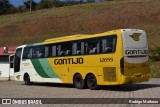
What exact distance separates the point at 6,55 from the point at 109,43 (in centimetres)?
2167

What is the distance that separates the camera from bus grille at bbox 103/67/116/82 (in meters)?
20.4

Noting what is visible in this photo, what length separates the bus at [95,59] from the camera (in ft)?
66.3

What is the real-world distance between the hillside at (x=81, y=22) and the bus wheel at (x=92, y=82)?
41472 millimetres

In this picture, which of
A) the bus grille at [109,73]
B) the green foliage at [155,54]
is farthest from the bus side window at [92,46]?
the green foliage at [155,54]

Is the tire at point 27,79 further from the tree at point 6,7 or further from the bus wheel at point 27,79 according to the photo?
the tree at point 6,7

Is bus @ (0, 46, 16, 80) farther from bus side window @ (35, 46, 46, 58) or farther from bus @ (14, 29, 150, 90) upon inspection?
bus @ (14, 29, 150, 90)

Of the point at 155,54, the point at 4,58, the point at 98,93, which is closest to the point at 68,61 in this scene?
the point at 98,93

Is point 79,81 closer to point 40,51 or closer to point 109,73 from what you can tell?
point 109,73

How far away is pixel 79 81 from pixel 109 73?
2.77 meters

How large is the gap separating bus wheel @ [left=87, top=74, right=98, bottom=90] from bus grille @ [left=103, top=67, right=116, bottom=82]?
954 millimetres

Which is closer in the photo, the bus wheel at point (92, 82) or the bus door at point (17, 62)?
the bus wheel at point (92, 82)

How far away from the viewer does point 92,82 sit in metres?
21.9

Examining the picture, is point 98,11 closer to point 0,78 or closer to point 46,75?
point 0,78

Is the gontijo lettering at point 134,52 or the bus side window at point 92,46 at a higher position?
the bus side window at point 92,46
